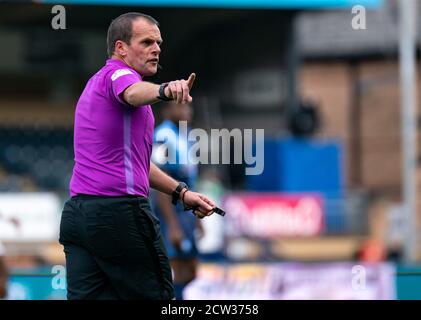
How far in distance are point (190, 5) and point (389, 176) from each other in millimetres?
11396

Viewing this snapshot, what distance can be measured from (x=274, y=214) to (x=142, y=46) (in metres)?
14.5

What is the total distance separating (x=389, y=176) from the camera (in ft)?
95.6

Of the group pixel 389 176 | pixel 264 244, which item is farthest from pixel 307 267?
pixel 389 176

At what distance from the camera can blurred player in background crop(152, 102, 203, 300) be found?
8914mm

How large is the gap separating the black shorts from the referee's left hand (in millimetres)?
265

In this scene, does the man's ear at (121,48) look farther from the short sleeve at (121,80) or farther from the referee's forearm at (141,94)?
the referee's forearm at (141,94)

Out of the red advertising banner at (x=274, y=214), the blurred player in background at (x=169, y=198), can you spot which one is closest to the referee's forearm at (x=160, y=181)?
the blurred player in background at (x=169, y=198)

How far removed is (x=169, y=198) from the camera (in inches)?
355

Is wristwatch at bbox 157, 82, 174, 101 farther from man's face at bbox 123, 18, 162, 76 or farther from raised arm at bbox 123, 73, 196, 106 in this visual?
man's face at bbox 123, 18, 162, 76

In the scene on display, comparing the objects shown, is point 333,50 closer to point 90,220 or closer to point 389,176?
point 389,176

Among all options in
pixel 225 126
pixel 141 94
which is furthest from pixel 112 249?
pixel 225 126

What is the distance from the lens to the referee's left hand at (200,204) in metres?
5.86

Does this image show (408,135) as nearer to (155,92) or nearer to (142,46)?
(142,46)

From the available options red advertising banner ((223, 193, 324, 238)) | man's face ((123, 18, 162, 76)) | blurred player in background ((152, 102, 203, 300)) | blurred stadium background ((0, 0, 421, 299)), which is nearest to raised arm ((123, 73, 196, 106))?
man's face ((123, 18, 162, 76))
